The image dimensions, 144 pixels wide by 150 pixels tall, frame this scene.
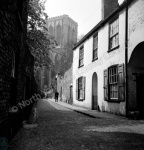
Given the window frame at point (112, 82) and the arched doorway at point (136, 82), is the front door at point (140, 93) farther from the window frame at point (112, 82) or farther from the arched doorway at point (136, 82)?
the window frame at point (112, 82)

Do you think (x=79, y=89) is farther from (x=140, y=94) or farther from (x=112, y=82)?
(x=140, y=94)

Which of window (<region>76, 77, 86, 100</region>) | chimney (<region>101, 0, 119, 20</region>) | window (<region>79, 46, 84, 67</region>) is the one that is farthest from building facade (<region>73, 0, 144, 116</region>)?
window (<region>79, 46, 84, 67</region>)

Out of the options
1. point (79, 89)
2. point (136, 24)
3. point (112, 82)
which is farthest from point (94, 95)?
point (136, 24)

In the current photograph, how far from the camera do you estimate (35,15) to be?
15727 mm

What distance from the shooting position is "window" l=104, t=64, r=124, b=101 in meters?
9.59

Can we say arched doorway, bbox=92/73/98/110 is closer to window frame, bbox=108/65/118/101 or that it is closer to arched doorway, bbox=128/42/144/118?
window frame, bbox=108/65/118/101

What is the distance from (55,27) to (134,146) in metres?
56.2

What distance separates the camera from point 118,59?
10.1 meters

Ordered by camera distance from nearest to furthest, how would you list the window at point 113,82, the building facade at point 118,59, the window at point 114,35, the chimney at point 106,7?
1. the building facade at point 118,59
2. the window at point 113,82
3. the window at point 114,35
4. the chimney at point 106,7

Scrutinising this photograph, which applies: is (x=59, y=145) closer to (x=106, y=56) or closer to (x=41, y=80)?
(x=106, y=56)

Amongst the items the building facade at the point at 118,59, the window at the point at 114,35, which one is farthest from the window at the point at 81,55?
the window at the point at 114,35

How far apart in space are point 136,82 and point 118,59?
5.46 ft

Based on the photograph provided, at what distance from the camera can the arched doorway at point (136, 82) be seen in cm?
918

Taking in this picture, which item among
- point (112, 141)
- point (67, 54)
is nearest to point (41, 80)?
point (67, 54)
